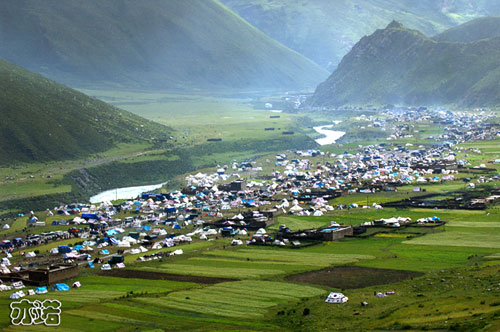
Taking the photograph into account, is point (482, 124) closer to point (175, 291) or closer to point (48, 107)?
point (48, 107)

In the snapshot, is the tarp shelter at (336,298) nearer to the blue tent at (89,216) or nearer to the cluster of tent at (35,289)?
the cluster of tent at (35,289)

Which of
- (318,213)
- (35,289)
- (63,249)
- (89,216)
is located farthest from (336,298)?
(89,216)

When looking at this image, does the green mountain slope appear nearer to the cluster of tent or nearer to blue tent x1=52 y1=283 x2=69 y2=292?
the cluster of tent

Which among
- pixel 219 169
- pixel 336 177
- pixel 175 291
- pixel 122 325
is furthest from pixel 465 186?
pixel 122 325

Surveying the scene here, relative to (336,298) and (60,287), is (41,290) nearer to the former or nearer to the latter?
(60,287)

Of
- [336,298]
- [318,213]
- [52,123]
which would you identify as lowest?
[336,298]

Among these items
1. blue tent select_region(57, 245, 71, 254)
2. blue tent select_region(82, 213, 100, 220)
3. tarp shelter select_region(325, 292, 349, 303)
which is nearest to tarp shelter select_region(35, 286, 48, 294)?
blue tent select_region(57, 245, 71, 254)

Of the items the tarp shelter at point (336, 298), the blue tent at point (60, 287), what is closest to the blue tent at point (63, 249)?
the blue tent at point (60, 287)

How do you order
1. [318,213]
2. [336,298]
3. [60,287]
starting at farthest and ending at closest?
[318,213], [60,287], [336,298]
